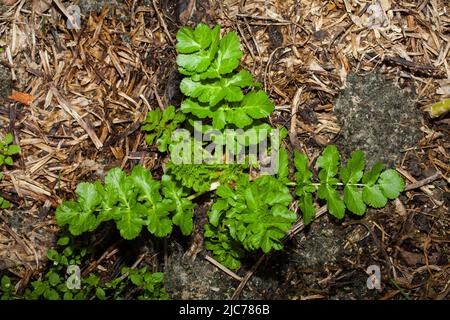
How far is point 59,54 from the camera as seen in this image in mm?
2654

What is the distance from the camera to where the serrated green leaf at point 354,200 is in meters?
2.42

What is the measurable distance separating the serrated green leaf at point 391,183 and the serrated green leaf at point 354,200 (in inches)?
5.4

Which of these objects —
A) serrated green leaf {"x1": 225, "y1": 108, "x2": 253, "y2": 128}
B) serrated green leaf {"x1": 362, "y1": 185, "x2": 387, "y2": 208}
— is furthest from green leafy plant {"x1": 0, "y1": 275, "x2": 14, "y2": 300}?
serrated green leaf {"x1": 362, "y1": 185, "x2": 387, "y2": 208}

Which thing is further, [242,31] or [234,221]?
[242,31]

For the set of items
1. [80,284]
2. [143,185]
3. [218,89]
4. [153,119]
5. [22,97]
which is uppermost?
[218,89]

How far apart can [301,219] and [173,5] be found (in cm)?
153

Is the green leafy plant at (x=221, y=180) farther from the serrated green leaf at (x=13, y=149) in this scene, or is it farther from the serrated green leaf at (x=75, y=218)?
the serrated green leaf at (x=13, y=149)

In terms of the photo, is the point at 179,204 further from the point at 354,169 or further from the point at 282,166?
the point at 354,169

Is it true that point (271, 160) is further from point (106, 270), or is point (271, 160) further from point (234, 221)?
point (106, 270)

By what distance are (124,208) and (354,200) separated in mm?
1255

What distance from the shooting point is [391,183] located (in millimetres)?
2453

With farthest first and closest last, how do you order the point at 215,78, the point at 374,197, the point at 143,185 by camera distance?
the point at 374,197 < the point at 215,78 < the point at 143,185

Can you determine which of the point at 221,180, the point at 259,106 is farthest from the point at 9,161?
the point at 259,106
